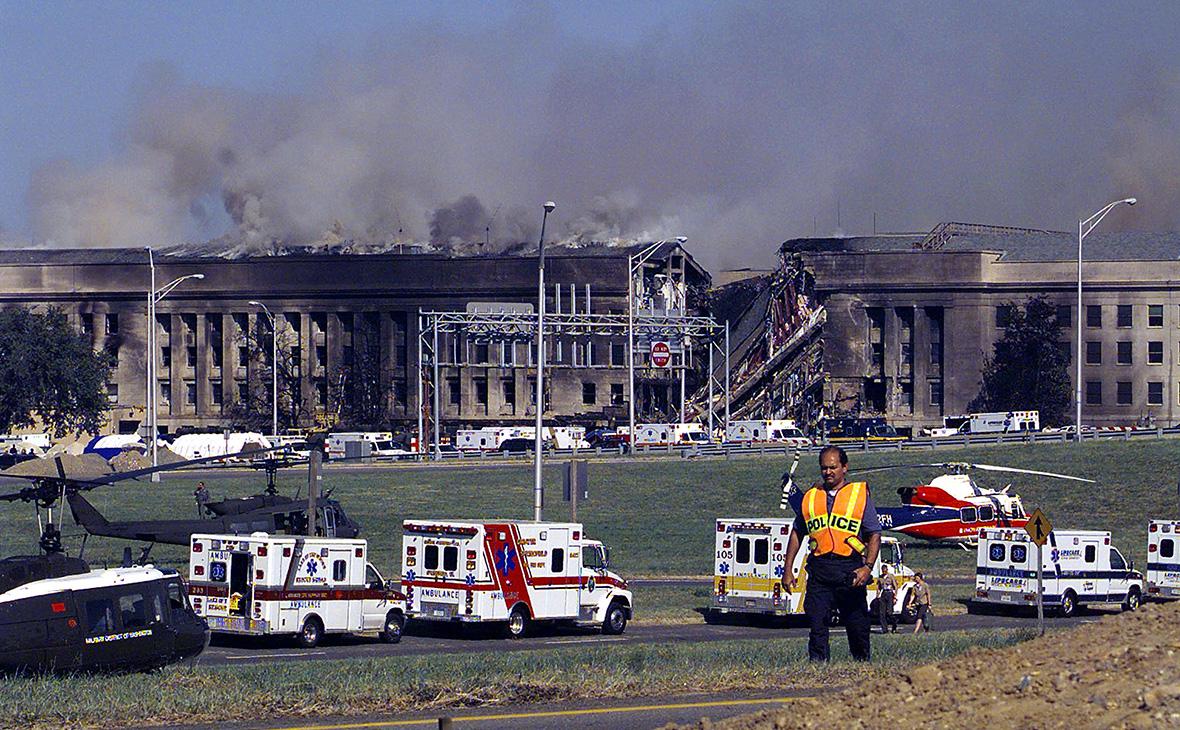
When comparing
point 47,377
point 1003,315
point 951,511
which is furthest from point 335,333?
point 951,511

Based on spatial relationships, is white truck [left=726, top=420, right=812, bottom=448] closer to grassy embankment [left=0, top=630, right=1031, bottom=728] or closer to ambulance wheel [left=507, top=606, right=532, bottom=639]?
ambulance wheel [left=507, top=606, right=532, bottom=639]

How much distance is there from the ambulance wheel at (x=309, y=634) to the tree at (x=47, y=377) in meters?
78.2

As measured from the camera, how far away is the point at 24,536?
2077 inches

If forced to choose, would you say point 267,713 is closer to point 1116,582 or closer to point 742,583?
point 742,583

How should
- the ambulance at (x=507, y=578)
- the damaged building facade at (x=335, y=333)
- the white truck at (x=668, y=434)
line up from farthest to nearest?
the damaged building facade at (x=335, y=333)
the white truck at (x=668, y=434)
the ambulance at (x=507, y=578)

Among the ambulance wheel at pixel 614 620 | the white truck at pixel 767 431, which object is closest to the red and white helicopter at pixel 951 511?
the ambulance wheel at pixel 614 620

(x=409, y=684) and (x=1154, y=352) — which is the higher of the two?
(x=1154, y=352)

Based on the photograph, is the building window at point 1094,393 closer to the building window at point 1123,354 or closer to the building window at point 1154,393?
the building window at point 1123,354

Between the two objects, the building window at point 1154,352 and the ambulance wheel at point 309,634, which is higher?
the building window at point 1154,352

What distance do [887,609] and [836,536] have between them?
69.3 ft

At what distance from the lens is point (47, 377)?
10450 centimetres

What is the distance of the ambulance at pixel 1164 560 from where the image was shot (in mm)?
39188

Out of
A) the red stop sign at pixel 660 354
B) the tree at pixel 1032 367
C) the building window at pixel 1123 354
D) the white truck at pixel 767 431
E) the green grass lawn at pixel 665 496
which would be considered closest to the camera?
the green grass lawn at pixel 665 496

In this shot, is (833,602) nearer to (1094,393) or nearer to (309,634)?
(309,634)
